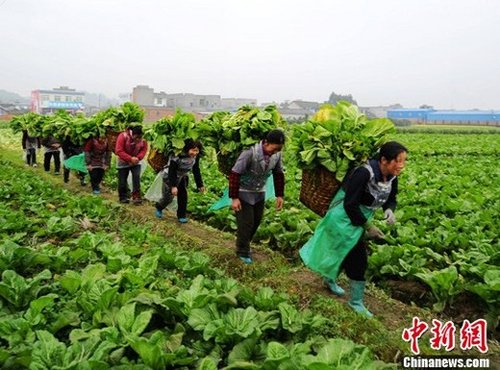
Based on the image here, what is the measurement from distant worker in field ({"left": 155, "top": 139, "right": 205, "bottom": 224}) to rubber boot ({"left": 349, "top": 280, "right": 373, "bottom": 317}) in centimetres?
349

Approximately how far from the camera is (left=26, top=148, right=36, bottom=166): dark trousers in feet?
48.5

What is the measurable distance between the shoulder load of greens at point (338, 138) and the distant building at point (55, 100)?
217ft

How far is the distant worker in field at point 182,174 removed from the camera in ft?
22.7

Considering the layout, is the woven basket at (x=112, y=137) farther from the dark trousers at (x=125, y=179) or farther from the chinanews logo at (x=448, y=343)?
the chinanews logo at (x=448, y=343)

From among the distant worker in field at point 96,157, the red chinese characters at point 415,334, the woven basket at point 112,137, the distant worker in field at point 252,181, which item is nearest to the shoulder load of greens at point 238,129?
the distant worker in field at point 252,181

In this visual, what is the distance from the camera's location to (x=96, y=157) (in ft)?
33.0

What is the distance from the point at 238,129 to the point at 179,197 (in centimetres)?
255

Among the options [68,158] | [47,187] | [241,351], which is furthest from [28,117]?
[241,351]

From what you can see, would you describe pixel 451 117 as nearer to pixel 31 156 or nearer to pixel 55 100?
pixel 55 100

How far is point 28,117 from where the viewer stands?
559 inches

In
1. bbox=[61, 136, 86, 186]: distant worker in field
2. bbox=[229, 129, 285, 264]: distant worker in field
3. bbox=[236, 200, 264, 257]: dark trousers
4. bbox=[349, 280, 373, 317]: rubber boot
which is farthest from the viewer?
bbox=[61, 136, 86, 186]: distant worker in field

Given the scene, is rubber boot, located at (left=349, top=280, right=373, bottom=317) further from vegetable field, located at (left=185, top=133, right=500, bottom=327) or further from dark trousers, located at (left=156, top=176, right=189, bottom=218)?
dark trousers, located at (left=156, top=176, right=189, bottom=218)

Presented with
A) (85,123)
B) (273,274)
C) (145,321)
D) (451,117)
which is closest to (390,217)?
(273,274)

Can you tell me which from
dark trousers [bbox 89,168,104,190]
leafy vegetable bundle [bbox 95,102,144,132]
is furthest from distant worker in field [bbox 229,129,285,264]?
dark trousers [bbox 89,168,104,190]
